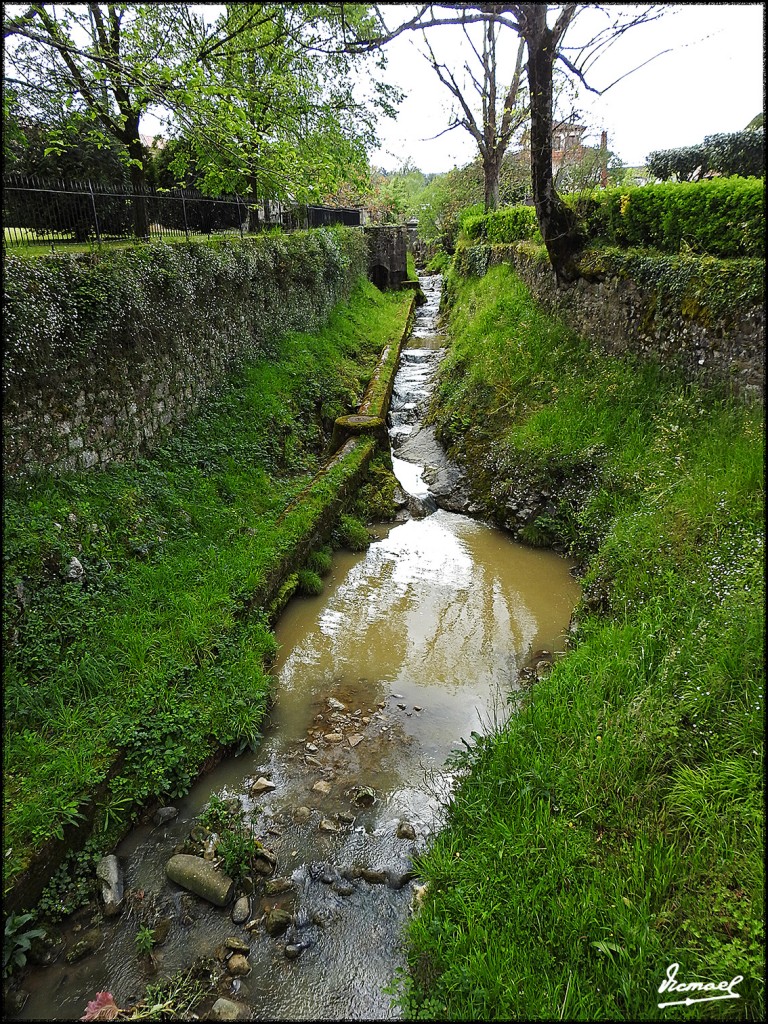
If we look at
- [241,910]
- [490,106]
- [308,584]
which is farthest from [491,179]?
[241,910]

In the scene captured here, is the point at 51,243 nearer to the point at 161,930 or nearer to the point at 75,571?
the point at 75,571

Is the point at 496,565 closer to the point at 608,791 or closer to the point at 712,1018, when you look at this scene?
the point at 608,791

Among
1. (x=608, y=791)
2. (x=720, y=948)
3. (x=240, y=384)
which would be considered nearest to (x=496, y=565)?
(x=608, y=791)

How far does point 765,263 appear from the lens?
556 cm

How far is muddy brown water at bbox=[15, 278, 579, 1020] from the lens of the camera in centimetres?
316

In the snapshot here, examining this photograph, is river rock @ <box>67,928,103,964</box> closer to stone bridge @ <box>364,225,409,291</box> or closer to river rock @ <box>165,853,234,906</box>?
river rock @ <box>165,853,234,906</box>

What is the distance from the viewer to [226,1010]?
2.96m

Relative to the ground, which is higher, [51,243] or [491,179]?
[491,179]

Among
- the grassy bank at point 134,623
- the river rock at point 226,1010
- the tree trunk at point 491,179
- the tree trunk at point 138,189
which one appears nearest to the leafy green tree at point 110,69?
the tree trunk at point 138,189

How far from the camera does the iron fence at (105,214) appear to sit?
6852 millimetres

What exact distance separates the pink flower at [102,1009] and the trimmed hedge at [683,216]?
830 centimetres

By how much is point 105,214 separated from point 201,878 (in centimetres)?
943

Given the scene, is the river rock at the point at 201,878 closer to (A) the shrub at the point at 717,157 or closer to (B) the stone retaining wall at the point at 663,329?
(B) the stone retaining wall at the point at 663,329
